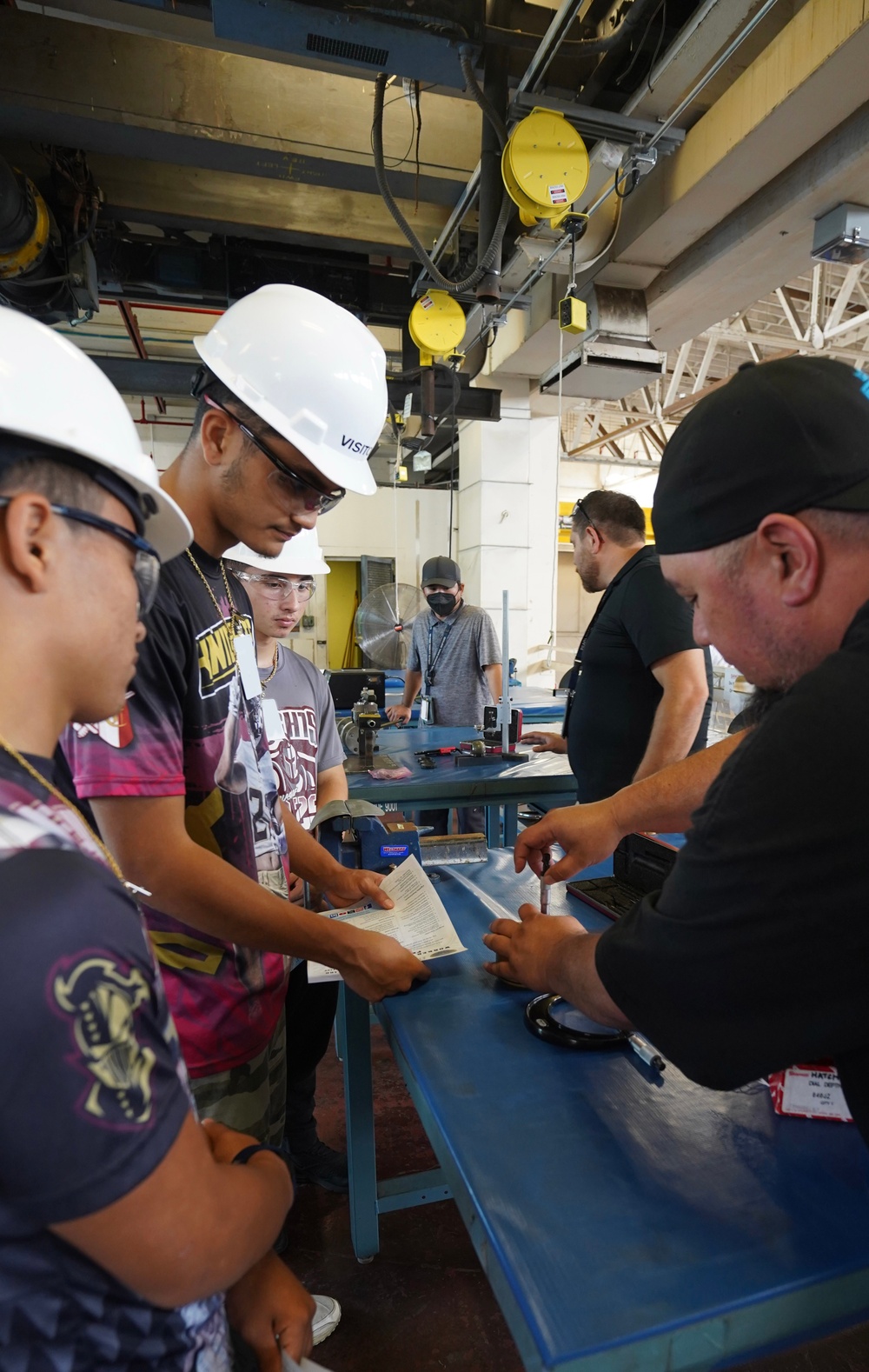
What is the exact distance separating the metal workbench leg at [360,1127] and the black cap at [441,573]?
281 centimetres

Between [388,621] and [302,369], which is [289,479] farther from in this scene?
[388,621]

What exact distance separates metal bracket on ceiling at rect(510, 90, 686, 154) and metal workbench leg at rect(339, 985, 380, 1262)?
9.88ft

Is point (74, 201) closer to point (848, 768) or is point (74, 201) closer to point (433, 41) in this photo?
point (433, 41)

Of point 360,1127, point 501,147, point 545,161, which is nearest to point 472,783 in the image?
point 360,1127

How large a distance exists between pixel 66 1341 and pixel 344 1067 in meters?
1.27

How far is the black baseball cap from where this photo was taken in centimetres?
73

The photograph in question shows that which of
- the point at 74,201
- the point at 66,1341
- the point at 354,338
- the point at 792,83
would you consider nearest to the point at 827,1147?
the point at 66,1341

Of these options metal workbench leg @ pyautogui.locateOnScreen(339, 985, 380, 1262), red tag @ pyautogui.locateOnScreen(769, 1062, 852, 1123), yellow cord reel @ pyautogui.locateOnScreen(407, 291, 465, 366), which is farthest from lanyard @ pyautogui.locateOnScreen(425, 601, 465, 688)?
red tag @ pyautogui.locateOnScreen(769, 1062, 852, 1123)

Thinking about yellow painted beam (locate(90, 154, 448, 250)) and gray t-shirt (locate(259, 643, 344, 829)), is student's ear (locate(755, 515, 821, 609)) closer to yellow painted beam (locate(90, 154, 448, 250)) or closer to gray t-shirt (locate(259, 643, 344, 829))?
gray t-shirt (locate(259, 643, 344, 829))

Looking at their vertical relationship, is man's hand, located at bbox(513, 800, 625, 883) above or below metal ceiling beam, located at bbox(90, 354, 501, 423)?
below

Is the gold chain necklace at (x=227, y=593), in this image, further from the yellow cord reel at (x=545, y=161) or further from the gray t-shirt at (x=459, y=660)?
the gray t-shirt at (x=459, y=660)

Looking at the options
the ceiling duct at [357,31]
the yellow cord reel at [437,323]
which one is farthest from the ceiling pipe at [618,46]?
the yellow cord reel at [437,323]

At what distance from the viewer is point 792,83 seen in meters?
2.47

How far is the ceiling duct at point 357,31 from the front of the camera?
207 cm
